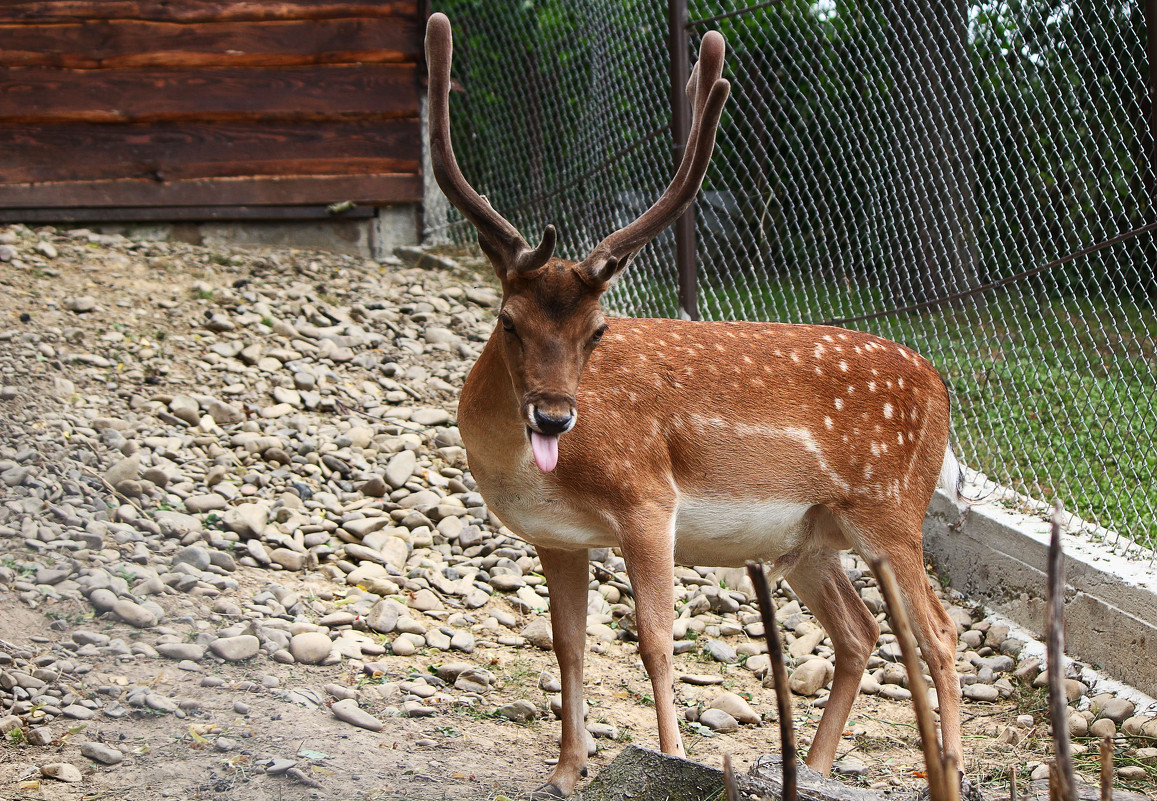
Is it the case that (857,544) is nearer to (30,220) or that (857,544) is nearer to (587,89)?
(587,89)

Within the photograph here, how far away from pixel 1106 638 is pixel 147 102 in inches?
295

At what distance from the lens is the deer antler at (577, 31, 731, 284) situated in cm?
324

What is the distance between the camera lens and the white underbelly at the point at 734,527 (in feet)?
12.4

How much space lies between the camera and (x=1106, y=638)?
4312 mm

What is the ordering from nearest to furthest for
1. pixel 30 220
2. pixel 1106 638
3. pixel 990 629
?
pixel 1106 638, pixel 990 629, pixel 30 220

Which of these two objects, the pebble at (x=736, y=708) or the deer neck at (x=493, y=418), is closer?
the deer neck at (x=493, y=418)

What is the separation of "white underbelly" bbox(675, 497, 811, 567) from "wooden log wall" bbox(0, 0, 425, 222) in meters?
5.73

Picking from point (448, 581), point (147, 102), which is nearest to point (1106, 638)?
point (448, 581)

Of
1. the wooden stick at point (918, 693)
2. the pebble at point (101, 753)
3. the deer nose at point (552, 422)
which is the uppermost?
the wooden stick at point (918, 693)

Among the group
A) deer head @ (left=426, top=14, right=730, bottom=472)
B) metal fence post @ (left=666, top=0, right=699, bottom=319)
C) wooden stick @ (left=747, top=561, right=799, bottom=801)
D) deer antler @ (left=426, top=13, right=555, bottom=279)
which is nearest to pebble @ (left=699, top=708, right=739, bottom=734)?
deer head @ (left=426, top=14, right=730, bottom=472)

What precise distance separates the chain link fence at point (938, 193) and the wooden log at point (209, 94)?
4.17ft

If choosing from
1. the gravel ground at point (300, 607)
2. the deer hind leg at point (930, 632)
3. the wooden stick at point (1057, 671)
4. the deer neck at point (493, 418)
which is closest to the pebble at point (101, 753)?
the gravel ground at point (300, 607)

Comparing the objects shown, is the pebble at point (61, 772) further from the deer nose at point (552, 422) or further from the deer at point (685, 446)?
the deer nose at point (552, 422)

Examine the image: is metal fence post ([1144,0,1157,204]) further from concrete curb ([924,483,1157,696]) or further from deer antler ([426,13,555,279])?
deer antler ([426,13,555,279])
